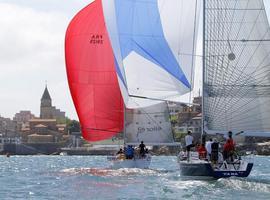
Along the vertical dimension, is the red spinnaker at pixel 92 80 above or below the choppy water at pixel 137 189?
above

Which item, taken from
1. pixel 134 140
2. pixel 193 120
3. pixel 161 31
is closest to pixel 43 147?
pixel 193 120

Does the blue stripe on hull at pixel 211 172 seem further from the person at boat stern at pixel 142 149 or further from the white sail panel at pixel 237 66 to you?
the person at boat stern at pixel 142 149

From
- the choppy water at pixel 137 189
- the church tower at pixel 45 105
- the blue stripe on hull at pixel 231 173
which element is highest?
the church tower at pixel 45 105

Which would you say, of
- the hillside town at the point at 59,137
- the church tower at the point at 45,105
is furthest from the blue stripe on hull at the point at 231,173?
the church tower at the point at 45,105

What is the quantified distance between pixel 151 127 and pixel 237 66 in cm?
1087

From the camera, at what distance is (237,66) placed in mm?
22594

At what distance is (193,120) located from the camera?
112125mm

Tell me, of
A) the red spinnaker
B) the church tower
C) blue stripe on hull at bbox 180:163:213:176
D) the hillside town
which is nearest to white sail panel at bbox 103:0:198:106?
blue stripe on hull at bbox 180:163:213:176

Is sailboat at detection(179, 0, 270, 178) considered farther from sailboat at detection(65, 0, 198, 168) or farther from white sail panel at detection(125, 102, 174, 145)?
white sail panel at detection(125, 102, 174, 145)

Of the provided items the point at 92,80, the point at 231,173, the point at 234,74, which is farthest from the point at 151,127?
the point at 231,173

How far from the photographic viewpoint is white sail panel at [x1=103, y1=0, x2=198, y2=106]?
81.6 feet

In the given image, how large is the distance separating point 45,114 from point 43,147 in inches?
1789

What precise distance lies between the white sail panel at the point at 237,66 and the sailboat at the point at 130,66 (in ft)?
6.36

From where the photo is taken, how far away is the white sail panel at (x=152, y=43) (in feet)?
81.6
